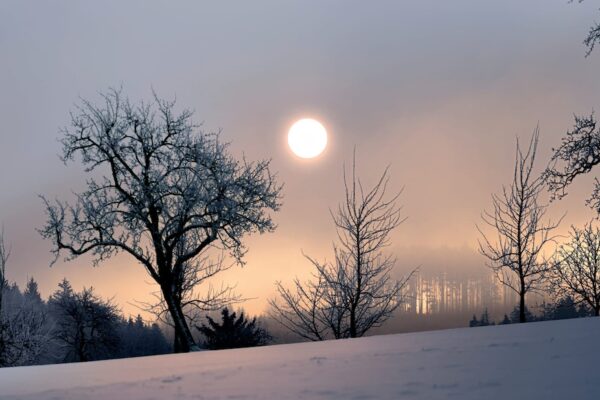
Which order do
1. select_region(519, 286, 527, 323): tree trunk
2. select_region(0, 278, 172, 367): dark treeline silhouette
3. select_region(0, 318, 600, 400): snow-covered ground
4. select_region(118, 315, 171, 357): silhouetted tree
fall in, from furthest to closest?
select_region(118, 315, 171, 357): silhouetted tree, select_region(0, 278, 172, 367): dark treeline silhouette, select_region(519, 286, 527, 323): tree trunk, select_region(0, 318, 600, 400): snow-covered ground

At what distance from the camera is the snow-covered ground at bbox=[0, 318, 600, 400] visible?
2.94m

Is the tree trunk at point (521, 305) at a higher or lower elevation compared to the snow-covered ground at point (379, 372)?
higher

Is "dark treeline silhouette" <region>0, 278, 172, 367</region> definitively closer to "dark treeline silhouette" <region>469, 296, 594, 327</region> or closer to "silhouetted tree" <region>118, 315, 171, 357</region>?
"silhouetted tree" <region>118, 315, 171, 357</region>

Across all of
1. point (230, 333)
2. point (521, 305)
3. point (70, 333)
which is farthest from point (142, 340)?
point (521, 305)

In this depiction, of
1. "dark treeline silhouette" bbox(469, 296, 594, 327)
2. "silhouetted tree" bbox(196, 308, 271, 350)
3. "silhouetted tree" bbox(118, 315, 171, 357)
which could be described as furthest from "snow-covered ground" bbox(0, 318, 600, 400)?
"silhouetted tree" bbox(118, 315, 171, 357)

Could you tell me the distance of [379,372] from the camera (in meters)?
3.47

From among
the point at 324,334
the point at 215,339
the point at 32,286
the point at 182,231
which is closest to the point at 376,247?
the point at 324,334

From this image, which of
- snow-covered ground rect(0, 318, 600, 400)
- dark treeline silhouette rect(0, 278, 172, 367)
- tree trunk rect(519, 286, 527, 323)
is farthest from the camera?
dark treeline silhouette rect(0, 278, 172, 367)

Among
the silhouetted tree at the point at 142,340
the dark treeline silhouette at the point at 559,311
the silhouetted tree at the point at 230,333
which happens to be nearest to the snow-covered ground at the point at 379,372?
the dark treeline silhouette at the point at 559,311

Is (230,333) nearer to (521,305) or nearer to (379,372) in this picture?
(521,305)

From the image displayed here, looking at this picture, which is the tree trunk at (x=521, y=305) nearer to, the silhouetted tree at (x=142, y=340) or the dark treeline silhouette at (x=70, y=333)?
the dark treeline silhouette at (x=70, y=333)

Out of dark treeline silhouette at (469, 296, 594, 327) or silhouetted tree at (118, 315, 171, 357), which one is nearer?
dark treeline silhouette at (469, 296, 594, 327)

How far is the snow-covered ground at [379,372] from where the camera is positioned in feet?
9.66

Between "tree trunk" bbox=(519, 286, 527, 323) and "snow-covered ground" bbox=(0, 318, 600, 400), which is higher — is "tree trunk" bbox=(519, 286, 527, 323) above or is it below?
above
